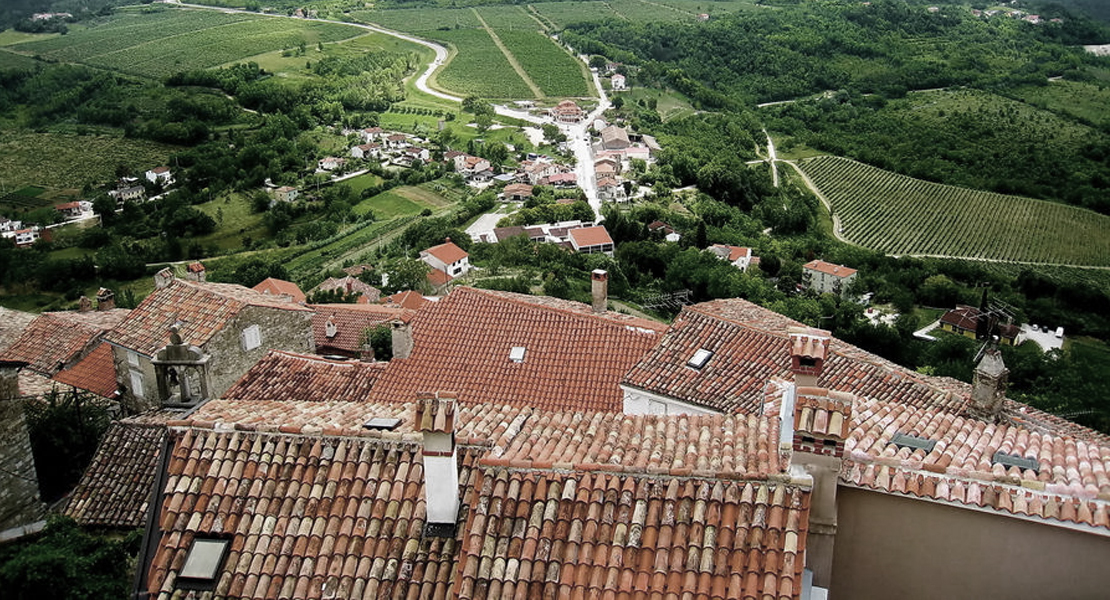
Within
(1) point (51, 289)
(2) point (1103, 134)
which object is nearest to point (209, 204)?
(1) point (51, 289)

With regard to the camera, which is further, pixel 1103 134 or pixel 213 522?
pixel 1103 134

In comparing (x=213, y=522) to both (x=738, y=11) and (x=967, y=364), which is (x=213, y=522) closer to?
(x=967, y=364)

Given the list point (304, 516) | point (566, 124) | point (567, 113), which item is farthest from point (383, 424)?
point (567, 113)

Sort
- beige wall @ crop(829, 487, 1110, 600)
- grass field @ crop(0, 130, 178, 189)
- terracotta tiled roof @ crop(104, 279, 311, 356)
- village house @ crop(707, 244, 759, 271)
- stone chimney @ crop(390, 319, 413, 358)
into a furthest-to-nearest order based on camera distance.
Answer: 1. grass field @ crop(0, 130, 178, 189)
2. village house @ crop(707, 244, 759, 271)
3. stone chimney @ crop(390, 319, 413, 358)
4. terracotta tiled roof @ crop(104, 279, 311, 356)
5. beige wall @ crop(829, 487, 1110, 600)

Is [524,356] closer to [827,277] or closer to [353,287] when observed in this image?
[353,287]

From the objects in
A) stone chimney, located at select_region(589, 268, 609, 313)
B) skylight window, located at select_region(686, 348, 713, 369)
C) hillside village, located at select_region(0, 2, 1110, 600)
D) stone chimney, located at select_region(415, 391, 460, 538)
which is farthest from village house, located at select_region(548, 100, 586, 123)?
stone chimney, located at select_region(415, 391, 460, 538)

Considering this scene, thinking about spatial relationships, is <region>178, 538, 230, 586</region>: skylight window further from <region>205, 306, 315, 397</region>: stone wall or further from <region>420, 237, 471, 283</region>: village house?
<region>420, 237, 471, 283</region>: village house
